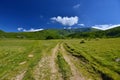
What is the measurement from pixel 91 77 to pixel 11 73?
9.10 meters

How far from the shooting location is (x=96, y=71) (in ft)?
66.5

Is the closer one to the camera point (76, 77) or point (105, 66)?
point (76, 77)

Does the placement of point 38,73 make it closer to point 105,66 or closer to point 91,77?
point 91,77

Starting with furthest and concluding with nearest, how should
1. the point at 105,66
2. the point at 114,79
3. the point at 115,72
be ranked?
1. the point at 105,66
2. the point at 115,72
3. the point at 114,79

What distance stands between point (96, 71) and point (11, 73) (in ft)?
32.0

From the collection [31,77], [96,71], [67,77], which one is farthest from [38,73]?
[96,71]

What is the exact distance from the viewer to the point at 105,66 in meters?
22.7

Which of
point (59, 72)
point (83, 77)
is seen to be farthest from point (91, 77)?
point (59, 72)

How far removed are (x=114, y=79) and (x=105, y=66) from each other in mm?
5732

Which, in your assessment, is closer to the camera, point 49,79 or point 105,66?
point 49,79

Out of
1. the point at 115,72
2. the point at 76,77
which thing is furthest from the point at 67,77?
the point at 115,72

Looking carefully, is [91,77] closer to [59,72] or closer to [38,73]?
[59,72]

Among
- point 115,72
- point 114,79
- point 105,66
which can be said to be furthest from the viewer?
point 105,66

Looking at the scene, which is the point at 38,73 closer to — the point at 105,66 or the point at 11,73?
the point at 11,73
